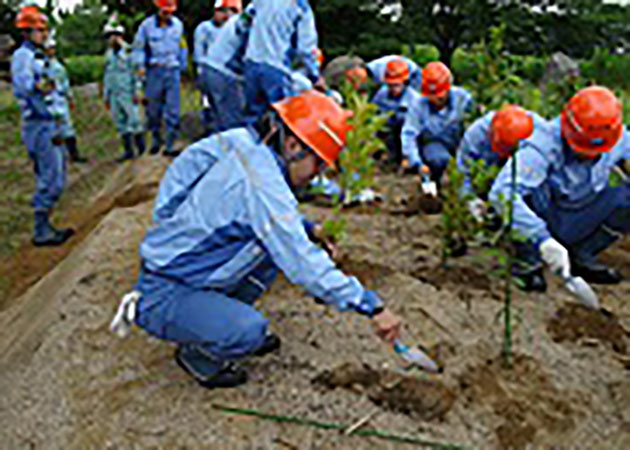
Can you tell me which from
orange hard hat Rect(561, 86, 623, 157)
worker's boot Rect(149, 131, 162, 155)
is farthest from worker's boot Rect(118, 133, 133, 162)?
orange hard hat Rect(561, 86, 623, 157)

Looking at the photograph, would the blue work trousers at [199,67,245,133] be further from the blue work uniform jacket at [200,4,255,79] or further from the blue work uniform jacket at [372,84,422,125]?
the blue work uniform jacket at [372,84,422,125]

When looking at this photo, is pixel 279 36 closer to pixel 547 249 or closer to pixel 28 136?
pixel 547 249

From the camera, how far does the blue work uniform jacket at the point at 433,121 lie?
216 inches

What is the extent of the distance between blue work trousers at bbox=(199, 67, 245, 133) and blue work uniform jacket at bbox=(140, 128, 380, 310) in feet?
7.13

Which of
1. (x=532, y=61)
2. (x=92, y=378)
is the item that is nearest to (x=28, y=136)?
(x=92, y=378)

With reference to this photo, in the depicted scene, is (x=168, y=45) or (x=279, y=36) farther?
(x=168, y=45)

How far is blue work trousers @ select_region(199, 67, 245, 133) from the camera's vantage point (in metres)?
4.87

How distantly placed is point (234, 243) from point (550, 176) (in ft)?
6.29

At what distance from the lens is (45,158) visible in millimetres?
5457

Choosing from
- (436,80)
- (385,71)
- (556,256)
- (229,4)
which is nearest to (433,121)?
(436,80)

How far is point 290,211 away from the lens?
7.72 ft

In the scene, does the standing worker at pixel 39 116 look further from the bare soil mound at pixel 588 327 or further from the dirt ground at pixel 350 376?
the bare soil mound at pixel 588 327

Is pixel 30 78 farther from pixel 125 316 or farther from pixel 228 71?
pixel 125 316

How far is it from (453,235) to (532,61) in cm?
1370
